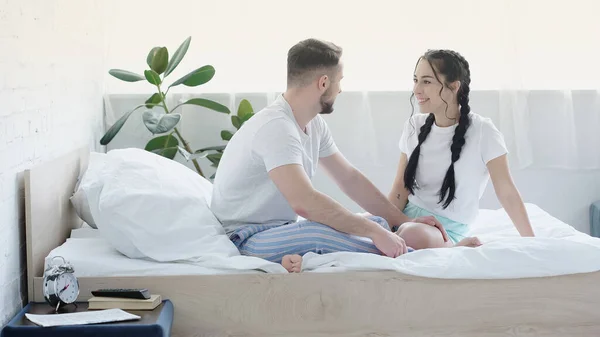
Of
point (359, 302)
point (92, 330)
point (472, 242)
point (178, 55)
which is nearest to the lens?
point (92, 330)

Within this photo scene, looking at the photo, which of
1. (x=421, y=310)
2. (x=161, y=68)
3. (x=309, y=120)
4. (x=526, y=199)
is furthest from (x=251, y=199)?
(x=526, y=199)

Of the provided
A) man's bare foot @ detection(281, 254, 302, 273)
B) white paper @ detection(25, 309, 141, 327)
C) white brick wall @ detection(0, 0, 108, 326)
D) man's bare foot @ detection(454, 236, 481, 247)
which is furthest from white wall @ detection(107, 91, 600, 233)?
white paper @ detection(25, 309, 141, 327)

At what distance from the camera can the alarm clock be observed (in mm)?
2133

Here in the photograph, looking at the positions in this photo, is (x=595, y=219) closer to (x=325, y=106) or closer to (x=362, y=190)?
(x=362, y=190)

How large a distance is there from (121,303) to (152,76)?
1629 millimetres

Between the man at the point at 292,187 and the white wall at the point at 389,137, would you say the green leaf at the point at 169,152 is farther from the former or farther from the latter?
the man at the point at 292,187

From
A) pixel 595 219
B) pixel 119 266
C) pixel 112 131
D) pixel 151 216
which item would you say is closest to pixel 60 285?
pixel 119 266

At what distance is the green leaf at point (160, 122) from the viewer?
11.2 ft

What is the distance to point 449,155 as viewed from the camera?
2875 millimetres

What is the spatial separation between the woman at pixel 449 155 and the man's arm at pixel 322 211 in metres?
0.46

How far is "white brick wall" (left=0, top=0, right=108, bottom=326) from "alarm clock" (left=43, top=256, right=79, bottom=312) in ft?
0.38

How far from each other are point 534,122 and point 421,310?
1.93 meters

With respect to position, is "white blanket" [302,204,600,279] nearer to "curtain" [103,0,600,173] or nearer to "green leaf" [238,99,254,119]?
"green leaf" [238,99,254,119]

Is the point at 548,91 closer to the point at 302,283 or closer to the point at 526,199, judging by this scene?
the point at 526,199
